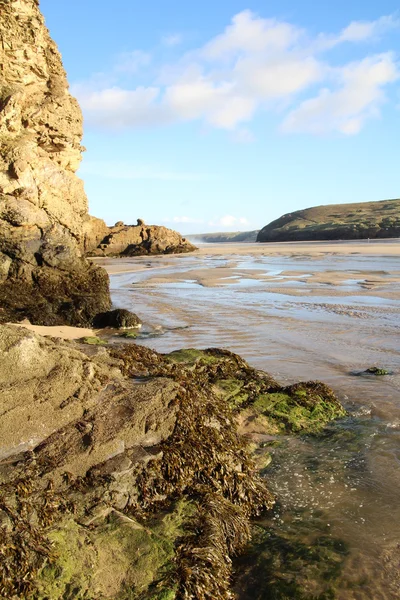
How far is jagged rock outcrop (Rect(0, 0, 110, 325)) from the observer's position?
11359 mm

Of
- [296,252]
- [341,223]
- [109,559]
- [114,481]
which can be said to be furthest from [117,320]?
[341,223]

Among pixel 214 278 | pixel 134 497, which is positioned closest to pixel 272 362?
pixel 134 497

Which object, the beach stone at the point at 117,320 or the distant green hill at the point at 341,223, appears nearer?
the beach stone at the point at 117,320

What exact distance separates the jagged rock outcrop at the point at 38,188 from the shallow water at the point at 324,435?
217 centimetres

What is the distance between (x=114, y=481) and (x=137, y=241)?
4356 cm

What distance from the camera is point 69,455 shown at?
3.50 metres

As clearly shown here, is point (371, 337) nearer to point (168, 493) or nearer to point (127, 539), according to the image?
point (168, 493)

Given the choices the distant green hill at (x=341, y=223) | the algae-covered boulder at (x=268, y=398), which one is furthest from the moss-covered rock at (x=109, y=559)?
the distant green hill at (x=341, y=223)

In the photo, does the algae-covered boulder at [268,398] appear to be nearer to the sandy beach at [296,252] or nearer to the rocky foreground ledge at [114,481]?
the rocky foreground ledge at [114,481]

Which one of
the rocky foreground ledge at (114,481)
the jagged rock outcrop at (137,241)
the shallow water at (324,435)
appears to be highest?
the jagged rock outcrop at (137,241)

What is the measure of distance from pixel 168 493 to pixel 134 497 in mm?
295

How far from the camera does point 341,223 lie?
8594 centimetres

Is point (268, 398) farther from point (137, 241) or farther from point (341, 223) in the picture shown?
point (341, 223)

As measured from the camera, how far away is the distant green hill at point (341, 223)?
241 ft
